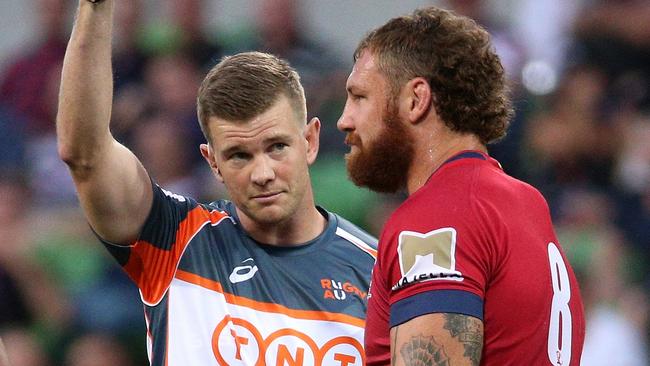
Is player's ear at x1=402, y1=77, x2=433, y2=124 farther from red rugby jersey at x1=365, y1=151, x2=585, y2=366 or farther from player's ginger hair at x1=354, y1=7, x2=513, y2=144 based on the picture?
red rugby jersey at x1=365, y1=151, x2=585, y2=366

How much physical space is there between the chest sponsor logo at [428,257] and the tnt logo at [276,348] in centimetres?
82

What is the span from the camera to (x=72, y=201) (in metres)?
7.18

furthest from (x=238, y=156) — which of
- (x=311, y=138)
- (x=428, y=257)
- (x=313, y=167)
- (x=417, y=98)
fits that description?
(x=313, y=167)

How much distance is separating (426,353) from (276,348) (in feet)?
3.03

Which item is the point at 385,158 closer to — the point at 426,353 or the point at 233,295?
the point at 426,353

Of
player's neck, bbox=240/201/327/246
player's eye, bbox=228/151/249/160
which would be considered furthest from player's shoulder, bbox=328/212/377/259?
player's eye, bbox=228/151/249/160

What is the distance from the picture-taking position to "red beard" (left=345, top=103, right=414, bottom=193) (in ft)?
9.78

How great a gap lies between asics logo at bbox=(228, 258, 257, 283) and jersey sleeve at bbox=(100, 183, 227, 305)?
0.62ft

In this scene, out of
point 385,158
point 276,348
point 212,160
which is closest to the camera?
point 385,158

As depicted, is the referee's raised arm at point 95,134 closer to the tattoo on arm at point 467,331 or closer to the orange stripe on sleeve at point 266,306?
the orange stripe on sleeve at point 266,306

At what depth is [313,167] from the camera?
664cm

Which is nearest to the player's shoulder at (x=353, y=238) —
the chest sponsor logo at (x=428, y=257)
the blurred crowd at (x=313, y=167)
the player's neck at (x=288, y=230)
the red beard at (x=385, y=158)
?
the player's neck at (x=288, y=230)

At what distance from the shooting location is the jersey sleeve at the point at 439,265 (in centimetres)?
263

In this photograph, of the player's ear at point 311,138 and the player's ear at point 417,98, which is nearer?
the player's ear at point 417,98
